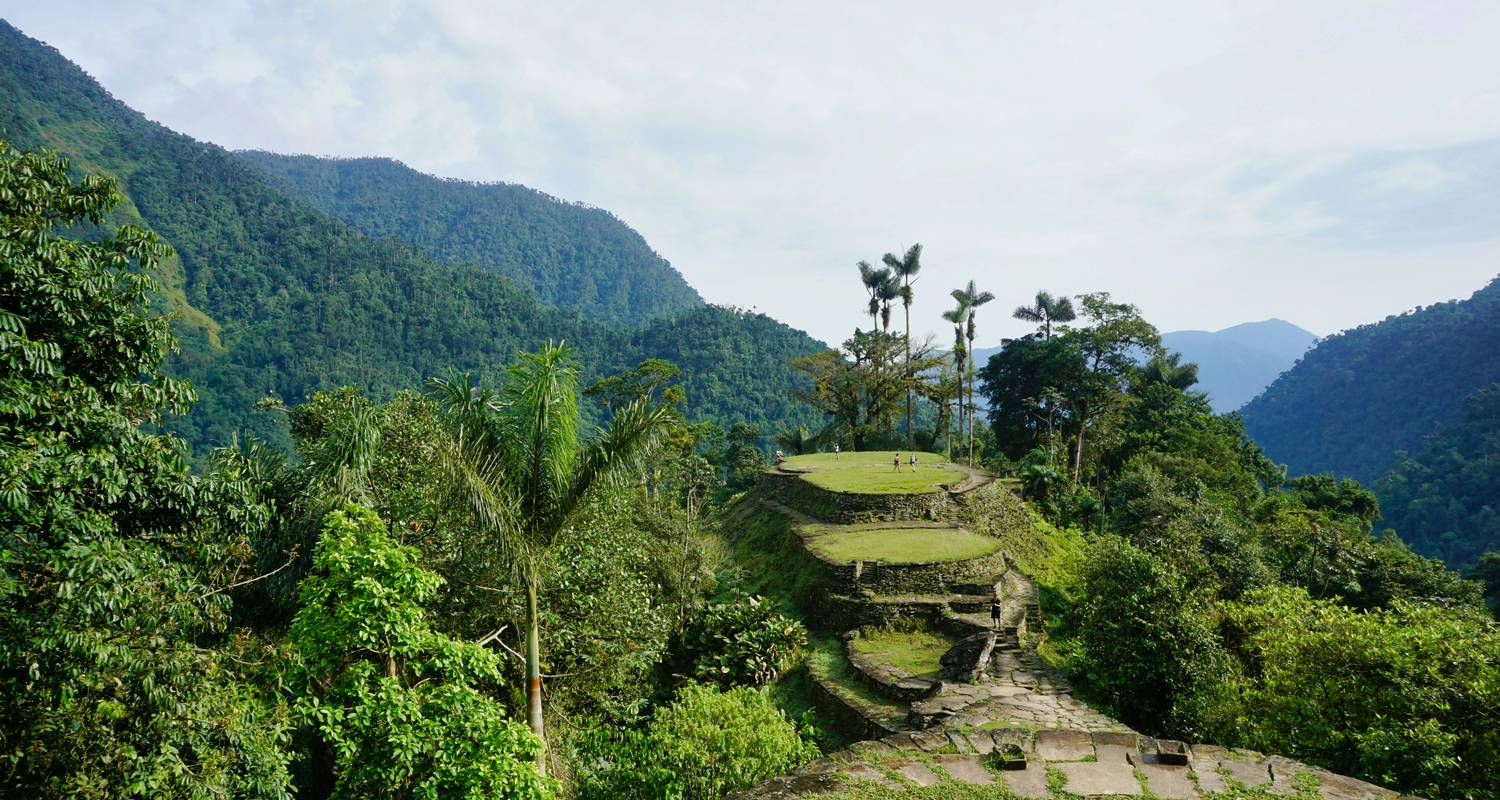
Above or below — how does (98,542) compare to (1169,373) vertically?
below

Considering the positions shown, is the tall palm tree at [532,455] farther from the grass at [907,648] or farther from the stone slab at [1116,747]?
the grass at [907,648]

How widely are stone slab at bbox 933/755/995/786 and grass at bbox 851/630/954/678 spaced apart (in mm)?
4674

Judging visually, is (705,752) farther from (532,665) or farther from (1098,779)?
(1098,779)

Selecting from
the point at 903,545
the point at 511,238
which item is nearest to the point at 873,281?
the point at 903,545

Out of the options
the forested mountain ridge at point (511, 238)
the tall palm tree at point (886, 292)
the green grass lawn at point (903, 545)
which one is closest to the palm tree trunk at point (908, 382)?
the tall palm tree at point (886, 292)

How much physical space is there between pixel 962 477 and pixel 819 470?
15.7 ft

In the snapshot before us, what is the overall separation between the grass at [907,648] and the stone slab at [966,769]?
467 cm

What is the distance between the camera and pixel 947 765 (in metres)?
7.58

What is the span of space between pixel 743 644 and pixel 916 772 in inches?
243

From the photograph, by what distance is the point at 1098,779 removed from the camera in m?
7.22

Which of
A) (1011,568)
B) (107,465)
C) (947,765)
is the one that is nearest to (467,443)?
(107,465)

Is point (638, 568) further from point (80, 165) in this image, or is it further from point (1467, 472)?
point (80, 165)

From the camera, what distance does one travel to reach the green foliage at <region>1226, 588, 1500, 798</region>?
24.0 feet

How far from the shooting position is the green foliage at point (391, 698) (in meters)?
6.34
